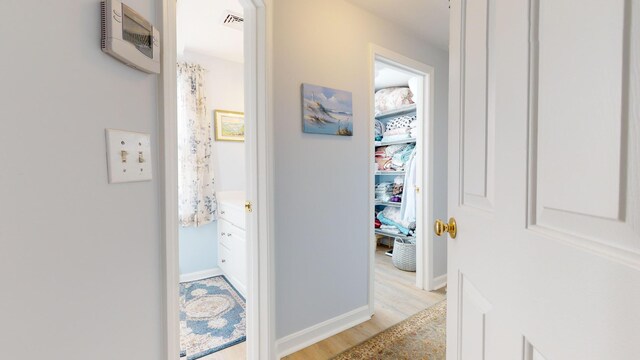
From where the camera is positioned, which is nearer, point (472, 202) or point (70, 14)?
point (70, 14)

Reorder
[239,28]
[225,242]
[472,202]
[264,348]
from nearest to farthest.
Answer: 1. [472,202]
2. [264,348]
3. [239,28]
4. [225,242]

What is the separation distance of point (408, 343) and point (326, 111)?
5.49ft

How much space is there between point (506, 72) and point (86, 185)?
36.5 inches

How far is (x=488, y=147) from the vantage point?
61 centimetres

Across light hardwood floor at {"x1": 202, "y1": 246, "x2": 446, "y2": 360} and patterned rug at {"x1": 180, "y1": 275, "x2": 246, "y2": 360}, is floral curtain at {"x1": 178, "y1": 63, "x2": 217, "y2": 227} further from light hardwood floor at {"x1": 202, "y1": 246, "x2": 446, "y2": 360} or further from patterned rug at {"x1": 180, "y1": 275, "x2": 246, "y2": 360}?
light hardwood floor at {"x1": 202, "y1": 246, "x2": 446, "y2": 360}

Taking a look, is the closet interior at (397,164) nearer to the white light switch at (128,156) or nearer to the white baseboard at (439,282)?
the white baseboard at (439,282)

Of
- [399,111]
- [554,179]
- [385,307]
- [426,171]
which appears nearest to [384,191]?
[399,111]

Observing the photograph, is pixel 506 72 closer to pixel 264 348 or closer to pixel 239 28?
pixel 264 348

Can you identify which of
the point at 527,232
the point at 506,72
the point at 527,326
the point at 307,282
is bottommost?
the point at 307,282

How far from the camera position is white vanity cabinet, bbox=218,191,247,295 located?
2.36 meters

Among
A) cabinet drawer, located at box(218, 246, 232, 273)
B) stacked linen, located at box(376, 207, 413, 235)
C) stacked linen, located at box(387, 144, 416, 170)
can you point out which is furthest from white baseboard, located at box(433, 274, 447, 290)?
cabinet drawer, located at box(218, 246, 232, 273)

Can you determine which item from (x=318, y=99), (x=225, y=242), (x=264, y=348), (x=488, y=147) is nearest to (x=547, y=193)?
(x=488, y=147)

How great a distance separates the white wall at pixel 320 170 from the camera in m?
1.61

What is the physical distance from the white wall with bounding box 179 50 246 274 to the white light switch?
2.36 m
